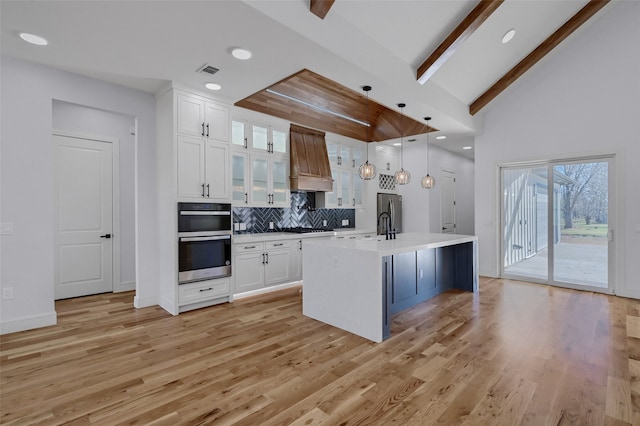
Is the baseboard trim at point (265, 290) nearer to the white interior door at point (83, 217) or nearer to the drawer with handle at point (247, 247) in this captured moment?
the drawer with handle at point (247, 247)

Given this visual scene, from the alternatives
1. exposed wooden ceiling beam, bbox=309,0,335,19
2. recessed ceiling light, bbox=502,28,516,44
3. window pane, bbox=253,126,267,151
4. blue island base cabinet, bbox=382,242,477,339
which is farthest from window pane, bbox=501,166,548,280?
exposed wooden ceiling beam, bbox=309,0,335,19

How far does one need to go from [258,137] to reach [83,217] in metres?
2.85

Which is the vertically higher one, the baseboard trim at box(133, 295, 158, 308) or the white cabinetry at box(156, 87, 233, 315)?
the white cabinetry at box(156, 87, 233, 315)

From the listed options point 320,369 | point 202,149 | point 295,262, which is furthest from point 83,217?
point 320,369

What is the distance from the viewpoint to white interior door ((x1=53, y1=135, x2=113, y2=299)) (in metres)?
4.54

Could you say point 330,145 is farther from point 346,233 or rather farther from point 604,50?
point 604,50

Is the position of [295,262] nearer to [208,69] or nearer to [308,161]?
[308,161]

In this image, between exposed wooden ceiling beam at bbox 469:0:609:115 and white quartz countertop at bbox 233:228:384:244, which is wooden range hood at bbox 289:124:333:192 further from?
exposed wooden ceiling beam at bbox 469:0:609:115

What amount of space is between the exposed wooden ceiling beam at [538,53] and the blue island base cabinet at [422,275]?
8.71 feet

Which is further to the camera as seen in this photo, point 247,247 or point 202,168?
point 247,247

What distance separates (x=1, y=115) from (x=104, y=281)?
8.67ft

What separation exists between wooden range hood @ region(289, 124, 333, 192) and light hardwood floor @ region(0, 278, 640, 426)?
231 cm

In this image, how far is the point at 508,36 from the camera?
4391 millimetres

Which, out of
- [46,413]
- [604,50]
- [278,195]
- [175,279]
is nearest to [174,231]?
[175,279]
